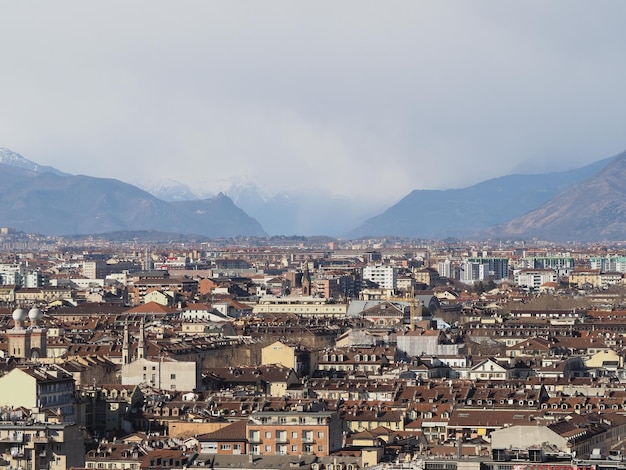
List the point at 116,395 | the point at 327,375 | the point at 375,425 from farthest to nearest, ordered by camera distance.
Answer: the point at 327,375 < the point at 116,395 < the point at 375,425

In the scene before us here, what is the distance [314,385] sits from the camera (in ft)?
245

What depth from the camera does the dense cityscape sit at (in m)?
50.7

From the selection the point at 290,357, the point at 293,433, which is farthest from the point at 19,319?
the point at 293,433

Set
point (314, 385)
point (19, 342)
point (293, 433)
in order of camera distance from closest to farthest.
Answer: point (293, 433) → point (314, 385) → point (19, 342)

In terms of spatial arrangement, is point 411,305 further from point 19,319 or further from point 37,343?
point 37,343

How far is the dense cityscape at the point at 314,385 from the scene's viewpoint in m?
50.7

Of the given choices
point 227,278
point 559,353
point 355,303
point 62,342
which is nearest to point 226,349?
point 62,342

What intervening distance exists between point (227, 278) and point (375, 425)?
136m

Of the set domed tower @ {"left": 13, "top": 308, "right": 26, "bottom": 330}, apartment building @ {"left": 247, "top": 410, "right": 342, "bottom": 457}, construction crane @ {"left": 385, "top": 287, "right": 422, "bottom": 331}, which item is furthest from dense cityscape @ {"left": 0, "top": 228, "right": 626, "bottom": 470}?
construction crane @ {"left": 385, "top": 287, "right": 422, "bottom": 331}

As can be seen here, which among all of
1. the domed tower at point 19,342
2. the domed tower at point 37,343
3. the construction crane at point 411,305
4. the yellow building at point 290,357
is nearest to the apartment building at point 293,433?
the domed tower at point 37,343

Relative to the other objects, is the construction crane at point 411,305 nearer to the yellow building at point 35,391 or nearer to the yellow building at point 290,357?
the yellow building at point 290,357

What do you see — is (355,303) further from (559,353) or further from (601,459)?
(601,459)

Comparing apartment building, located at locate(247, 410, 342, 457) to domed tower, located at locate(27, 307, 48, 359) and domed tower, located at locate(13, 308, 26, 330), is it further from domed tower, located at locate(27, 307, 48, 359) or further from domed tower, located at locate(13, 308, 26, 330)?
domed tower, located at locate(13, 308, 26, 330)

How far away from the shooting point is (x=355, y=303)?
13425 centimetres
